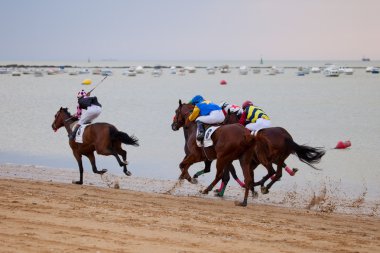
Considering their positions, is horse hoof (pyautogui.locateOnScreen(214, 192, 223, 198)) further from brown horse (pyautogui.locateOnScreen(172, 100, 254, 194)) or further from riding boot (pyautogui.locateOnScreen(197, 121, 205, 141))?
riding boot (pyautogui.locateOnScreen(197, 121, 205, 141))

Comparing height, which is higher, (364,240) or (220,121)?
(220,121)

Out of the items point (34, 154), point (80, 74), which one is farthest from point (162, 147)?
point (80, 74)

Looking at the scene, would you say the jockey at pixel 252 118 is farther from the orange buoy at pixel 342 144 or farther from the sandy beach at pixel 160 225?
the orange buoy at pixel 342 144

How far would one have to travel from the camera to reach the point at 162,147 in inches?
1164

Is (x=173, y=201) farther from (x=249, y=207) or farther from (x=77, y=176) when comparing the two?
(x=77, y=176)

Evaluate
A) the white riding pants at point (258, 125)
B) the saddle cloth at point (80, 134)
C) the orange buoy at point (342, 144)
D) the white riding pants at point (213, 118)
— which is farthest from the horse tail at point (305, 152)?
the orange buoy at point (342, 144)

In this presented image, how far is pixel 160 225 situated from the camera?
10.9 metres

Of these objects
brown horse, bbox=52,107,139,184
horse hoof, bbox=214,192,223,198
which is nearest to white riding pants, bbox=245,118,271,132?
Answer: horse hoof, bbox=214,192,223,198

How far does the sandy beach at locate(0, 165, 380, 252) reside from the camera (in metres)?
9.45

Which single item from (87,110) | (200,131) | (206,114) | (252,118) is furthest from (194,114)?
(87,110)

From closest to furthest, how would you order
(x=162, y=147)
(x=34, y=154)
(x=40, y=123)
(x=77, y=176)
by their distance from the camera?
(x=77, y=176)
(x=34, y=154)
(x=162, y=147)
(x=40, y=123)

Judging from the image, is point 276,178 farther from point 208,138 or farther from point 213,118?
point 208,138

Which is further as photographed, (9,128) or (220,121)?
(9,128)

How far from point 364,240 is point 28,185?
25.5 ft
